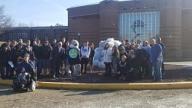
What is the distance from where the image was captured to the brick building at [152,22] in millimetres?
42375

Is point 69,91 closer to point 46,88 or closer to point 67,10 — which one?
point 46,88

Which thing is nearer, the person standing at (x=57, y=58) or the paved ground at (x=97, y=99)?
the paved ground at (x=97, y=99)

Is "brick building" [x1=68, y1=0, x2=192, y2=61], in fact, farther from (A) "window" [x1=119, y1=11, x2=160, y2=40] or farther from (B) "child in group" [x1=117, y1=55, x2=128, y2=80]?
(B) "child in group" [x1=117, y1=55, x2=128, y2=80]

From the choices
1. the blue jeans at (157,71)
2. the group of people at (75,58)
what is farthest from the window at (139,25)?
the blue jeans at (157,71)

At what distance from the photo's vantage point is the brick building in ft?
139

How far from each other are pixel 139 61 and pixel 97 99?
4171mm

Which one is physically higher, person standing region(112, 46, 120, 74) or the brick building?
the brick building

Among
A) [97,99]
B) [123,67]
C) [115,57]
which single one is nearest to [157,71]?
[123,67]

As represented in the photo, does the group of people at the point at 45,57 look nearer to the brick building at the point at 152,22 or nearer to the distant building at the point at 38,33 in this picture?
the brick building at the point at 152,22

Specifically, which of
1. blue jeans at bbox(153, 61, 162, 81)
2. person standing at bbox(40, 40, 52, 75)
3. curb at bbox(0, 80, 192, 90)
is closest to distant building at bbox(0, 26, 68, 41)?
person standing at bbox(40, 40, 52, 75)

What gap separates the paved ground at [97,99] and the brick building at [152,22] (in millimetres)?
24796

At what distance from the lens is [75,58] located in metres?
→ 21.1

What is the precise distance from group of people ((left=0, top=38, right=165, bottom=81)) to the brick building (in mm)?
20777

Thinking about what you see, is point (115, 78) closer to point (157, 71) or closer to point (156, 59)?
point (157, 71)
